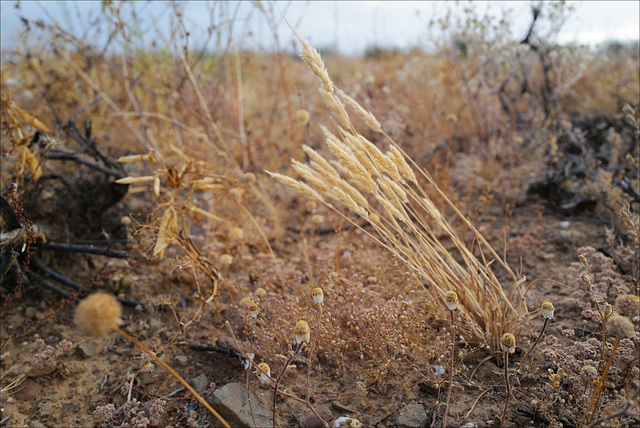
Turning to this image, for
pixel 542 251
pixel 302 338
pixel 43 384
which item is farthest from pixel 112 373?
pixel 542 251

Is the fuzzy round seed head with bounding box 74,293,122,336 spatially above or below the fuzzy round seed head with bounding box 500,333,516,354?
above

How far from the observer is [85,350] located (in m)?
1.90

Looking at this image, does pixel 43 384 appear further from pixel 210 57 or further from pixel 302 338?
pixel 210 57

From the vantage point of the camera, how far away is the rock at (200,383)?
1685 millimetres

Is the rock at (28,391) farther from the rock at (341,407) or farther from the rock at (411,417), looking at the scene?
the rock at (411,417)

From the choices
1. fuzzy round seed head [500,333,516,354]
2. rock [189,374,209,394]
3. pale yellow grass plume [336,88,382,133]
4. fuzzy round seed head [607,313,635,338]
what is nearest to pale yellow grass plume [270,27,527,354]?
pale yellow grass plume [336,88,382,133]

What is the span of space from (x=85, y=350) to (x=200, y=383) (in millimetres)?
608

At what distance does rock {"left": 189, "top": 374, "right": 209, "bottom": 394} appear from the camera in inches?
66.3

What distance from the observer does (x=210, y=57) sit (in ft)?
15.7

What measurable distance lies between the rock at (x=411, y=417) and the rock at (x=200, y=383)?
0.76 m

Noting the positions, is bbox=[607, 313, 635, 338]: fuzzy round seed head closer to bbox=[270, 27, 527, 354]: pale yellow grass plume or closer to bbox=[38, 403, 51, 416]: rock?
bbox=[270, 27, 527, 354]: pale yellow grass plume

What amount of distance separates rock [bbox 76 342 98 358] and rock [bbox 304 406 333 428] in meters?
1.06

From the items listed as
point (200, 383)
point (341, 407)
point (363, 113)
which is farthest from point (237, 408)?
point (363, 113)

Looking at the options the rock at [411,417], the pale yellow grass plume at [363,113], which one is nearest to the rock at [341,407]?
the rock at [411,417]
